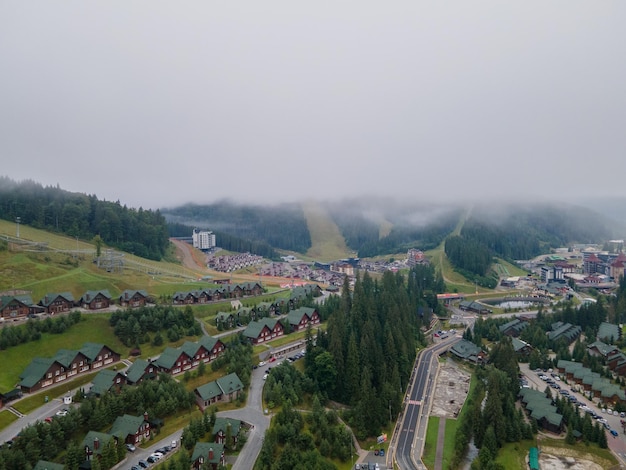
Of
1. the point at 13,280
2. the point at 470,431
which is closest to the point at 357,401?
the point at 470,431

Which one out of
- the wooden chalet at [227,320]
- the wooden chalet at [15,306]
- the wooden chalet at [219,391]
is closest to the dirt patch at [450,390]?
the wooden chalet at [219,391]

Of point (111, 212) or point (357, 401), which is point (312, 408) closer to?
point (357, 401)

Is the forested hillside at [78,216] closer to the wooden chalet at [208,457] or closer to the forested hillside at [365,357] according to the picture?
the forested hillside at [365,357]

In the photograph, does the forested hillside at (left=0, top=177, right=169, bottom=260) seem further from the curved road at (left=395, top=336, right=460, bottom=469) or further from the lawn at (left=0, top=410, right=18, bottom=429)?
the curved road at (left=395, top=336, right=460, bottom=469)

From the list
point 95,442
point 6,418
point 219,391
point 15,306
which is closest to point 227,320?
point 219,391

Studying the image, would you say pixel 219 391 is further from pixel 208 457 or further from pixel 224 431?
pixel 208 457

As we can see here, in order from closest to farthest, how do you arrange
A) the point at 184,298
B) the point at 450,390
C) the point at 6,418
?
the point at 6,418
the point at 450,390
the point at 184,298

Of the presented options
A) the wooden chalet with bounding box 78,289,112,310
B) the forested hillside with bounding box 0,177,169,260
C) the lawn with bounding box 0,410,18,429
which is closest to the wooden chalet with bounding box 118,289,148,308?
the wooden chalet with bounding box 78,289,112,310
